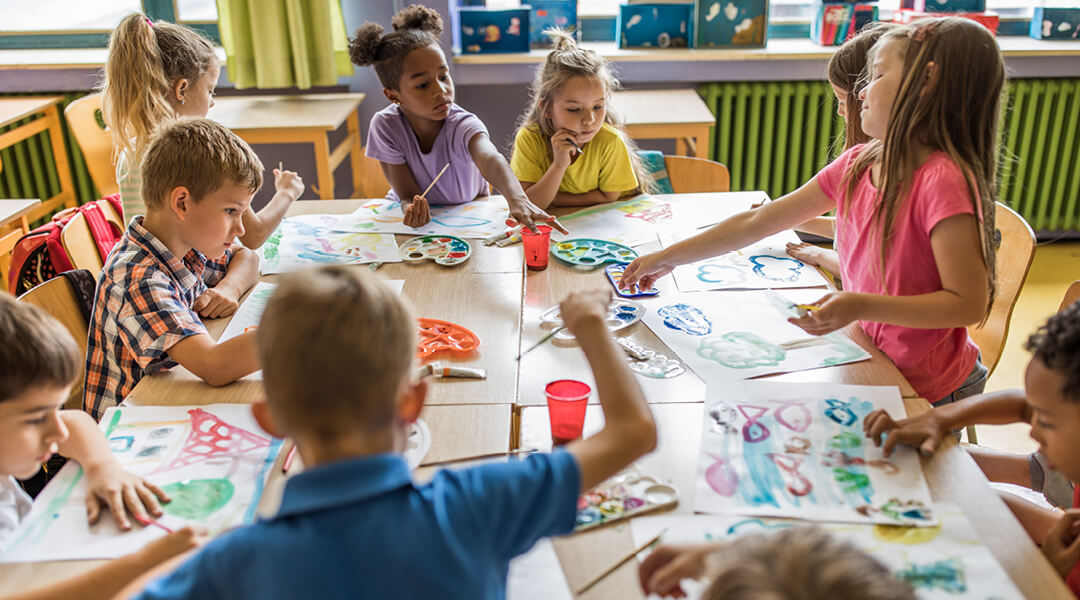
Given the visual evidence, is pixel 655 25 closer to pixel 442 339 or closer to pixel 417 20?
pixel 417 20

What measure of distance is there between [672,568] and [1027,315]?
116 inches

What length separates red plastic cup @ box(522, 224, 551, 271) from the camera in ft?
5.89

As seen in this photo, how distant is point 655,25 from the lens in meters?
3.70

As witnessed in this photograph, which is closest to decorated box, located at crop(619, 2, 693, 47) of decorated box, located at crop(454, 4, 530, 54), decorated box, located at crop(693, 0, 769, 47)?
decorated box, located at crop(693, 0, 769, 47)

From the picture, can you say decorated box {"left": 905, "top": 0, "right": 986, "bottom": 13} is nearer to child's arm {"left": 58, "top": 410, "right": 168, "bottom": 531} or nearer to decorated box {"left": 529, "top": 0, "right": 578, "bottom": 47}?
decorated box {"left": 529, "top": 0, "right": 578, "bottom": 47}

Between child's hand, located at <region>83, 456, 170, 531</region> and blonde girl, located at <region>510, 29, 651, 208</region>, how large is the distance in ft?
4.35

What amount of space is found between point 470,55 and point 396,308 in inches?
122

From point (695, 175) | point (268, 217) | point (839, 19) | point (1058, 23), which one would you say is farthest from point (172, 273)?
point (1058, 23)

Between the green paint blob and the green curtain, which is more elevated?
the green curtain

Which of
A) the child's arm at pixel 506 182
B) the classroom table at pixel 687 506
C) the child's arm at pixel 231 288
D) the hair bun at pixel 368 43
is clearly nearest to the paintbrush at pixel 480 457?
the classroom table at pixel 687 506

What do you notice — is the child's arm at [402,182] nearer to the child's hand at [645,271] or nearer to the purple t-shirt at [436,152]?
the purple t-shirt at [436,152]

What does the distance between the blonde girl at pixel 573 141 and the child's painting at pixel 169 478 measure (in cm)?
117

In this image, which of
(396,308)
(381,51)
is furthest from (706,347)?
(381,51)

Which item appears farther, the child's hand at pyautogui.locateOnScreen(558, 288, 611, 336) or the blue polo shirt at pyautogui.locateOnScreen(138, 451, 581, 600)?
the child's hand at pyautogui.locateOnScreen(558, 288, 611, 336)
